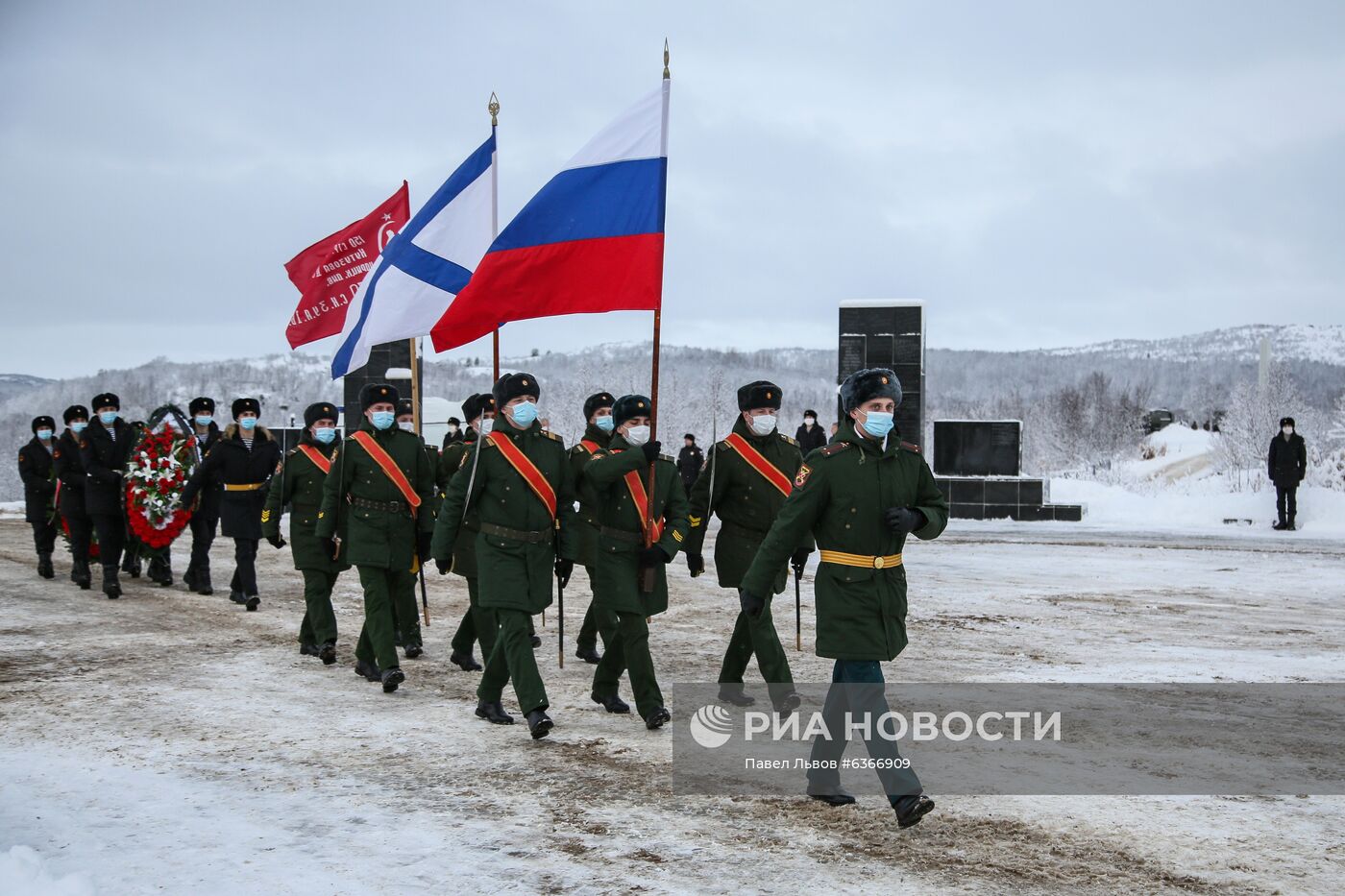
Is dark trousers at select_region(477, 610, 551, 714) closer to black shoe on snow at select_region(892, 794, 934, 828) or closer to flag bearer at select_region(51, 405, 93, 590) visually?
black shoe on snow at select_region(892, 794, 934, 828)

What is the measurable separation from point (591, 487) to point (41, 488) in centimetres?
1012

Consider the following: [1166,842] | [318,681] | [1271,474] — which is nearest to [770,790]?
[1166,842]

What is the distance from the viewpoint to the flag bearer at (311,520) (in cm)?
880

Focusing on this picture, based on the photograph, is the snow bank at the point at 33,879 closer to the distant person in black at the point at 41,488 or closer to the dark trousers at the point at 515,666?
the dark trousers at the point at 515,666

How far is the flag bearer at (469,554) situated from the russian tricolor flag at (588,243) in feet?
2.39

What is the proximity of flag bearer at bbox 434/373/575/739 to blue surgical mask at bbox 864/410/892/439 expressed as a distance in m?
Result: 2.22

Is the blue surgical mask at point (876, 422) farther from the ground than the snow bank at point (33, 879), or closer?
farther from the ground

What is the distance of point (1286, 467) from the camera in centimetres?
2047

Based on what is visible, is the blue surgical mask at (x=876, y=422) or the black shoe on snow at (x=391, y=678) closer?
the blue surgical mask at (x=876, y=422)

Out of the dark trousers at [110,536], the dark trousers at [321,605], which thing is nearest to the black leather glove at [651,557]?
the dark trousers at [321,605]

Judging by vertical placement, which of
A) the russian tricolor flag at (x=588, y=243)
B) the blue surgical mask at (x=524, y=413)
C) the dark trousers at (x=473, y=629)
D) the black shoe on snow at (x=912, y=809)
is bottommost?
the black shoe on snow at (x=912, y=809)

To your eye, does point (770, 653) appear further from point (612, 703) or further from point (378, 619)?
point (378, 619)

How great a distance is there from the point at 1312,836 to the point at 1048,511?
18.9 m

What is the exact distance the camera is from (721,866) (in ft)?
14.8
